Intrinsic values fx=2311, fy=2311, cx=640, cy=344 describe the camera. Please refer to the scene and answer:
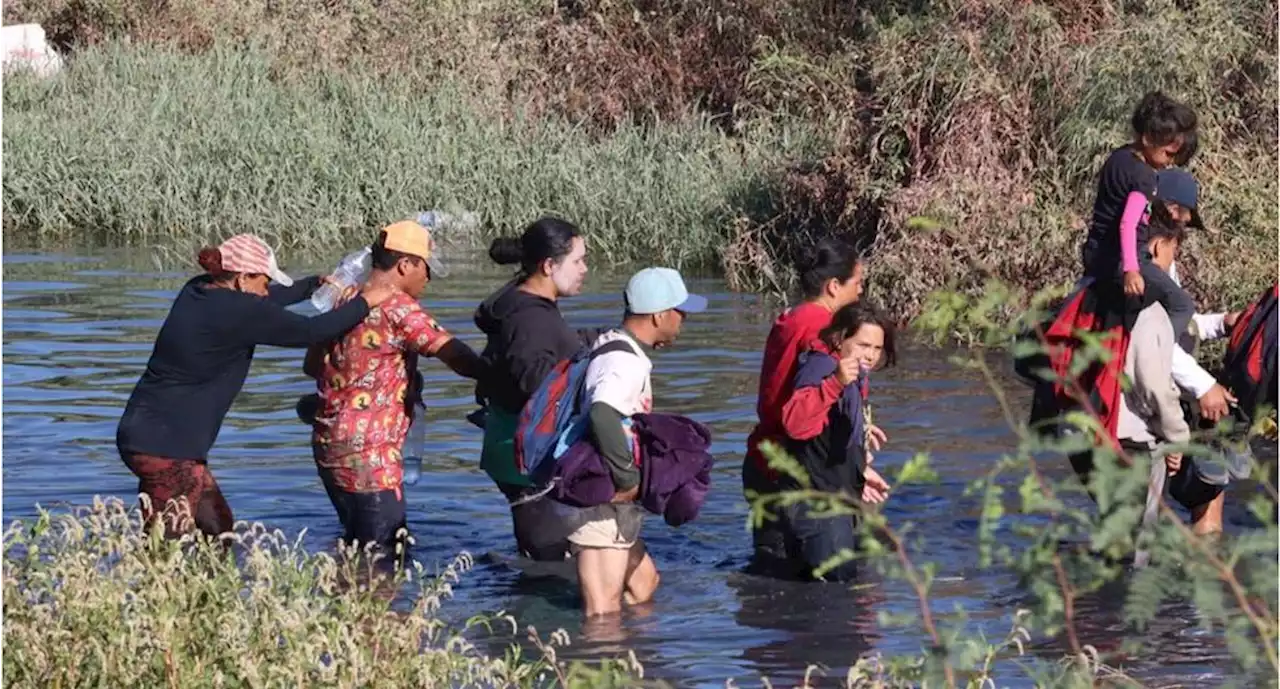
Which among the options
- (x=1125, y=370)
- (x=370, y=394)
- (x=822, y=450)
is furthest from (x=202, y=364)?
(x=1125, y=370)

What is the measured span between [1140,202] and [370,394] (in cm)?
298

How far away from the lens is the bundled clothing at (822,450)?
8.32m

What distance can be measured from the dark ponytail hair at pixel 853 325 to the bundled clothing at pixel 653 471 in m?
0.70

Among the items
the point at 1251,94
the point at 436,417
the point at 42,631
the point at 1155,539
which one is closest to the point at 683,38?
the point at 1251,94

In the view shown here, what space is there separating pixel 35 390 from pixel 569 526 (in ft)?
20.0

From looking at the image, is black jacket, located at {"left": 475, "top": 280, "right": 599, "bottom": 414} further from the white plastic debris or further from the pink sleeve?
the white plastic debris

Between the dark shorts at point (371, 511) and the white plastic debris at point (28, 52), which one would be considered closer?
the dark shorts at point (371, 511)

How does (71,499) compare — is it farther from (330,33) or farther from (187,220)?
(330,33)

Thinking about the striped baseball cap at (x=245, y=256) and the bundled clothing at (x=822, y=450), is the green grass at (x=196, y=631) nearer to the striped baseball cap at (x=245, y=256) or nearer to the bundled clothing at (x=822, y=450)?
the striped baseball cap at (x=245, y=256)

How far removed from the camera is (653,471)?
7.91 meters

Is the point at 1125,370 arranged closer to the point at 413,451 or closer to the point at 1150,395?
the point at 1150,395

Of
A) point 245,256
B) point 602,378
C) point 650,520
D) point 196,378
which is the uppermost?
point 245,256

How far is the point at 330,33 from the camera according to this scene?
25.8 metres

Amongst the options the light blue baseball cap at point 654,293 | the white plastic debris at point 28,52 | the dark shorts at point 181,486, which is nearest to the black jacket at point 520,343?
the light blue baseball cap at point 654,293
